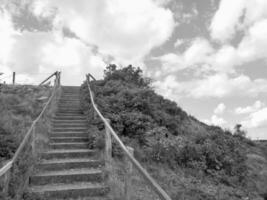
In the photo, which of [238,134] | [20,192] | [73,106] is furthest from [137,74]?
[20,192]

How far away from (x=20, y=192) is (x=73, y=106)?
7421 mm

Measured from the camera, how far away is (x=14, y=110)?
9.15m

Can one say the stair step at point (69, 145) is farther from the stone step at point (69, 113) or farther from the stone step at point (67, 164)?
the stone step at point (69, 113)

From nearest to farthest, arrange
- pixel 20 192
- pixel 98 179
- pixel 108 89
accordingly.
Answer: pixel 20 192
pixel 98 179
pixel 108 89

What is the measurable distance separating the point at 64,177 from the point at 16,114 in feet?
16.1

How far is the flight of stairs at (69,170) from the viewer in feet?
14.8

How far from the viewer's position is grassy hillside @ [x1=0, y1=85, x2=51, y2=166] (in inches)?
227

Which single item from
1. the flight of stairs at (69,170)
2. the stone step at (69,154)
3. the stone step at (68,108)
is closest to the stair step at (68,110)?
the stone step at (68,108)

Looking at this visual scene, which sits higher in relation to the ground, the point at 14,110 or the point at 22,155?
the point at 14,110

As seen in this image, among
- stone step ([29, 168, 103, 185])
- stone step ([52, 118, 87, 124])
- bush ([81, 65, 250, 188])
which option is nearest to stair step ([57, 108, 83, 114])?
bush ([81, 65, 250, 188])

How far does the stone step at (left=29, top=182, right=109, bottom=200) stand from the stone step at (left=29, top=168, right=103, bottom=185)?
160 mm

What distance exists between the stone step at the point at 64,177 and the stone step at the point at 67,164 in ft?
0.64

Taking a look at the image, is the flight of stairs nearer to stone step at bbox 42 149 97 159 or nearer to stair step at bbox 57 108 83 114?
stone step at bbox 42 149 97 159

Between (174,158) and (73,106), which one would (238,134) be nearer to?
(174,158)
